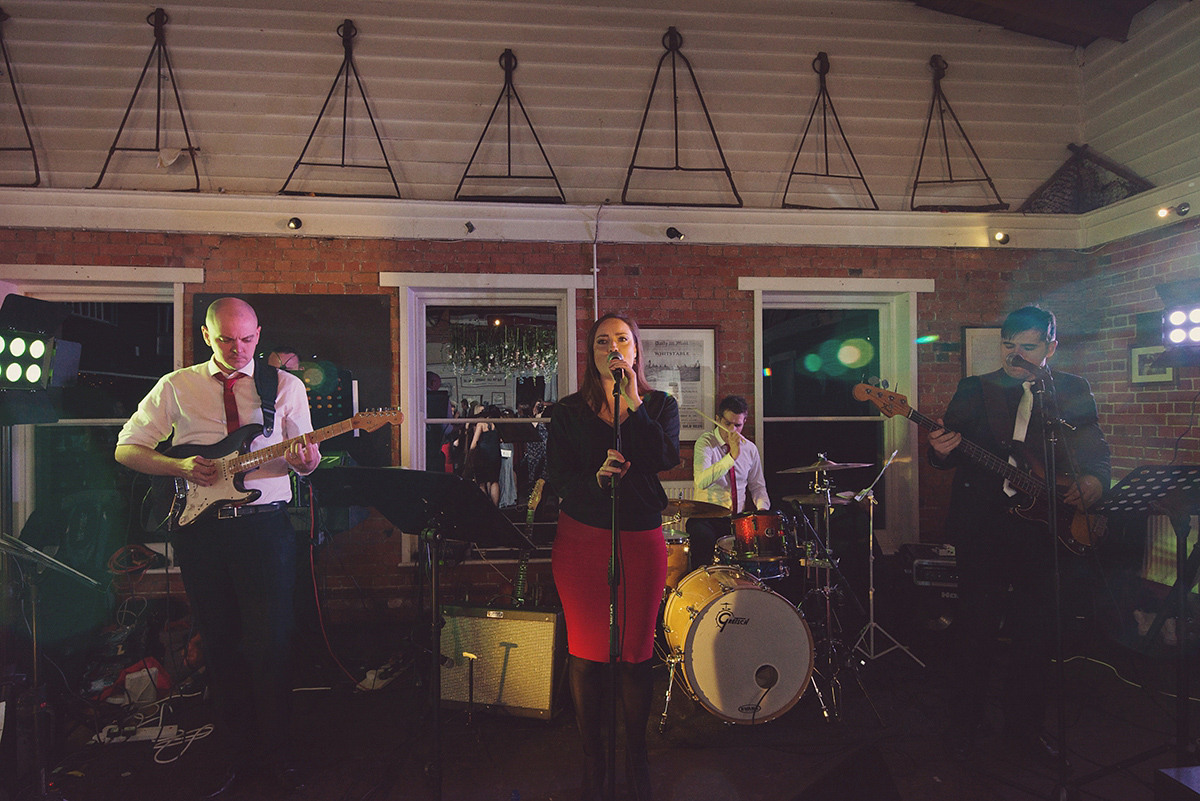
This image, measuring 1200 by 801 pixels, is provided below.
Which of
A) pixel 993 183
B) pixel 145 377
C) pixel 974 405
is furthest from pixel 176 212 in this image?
pixel 993 183

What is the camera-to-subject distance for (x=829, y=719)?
3525 mm

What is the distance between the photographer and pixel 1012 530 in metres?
3.07

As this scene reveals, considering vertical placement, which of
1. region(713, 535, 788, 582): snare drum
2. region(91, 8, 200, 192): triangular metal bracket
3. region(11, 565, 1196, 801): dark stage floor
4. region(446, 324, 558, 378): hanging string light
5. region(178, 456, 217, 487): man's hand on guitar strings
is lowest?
region(11, 565, 1196, 801): dark stage floor

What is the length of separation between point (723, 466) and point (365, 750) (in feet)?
8.81

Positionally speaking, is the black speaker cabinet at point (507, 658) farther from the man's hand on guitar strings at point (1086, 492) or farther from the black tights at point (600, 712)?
the man's hand on guitar strings at point (1086, 492)

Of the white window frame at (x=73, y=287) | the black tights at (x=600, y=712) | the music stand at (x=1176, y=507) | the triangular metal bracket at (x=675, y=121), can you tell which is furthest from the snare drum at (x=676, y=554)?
the white window frame at (x=73, y=287)

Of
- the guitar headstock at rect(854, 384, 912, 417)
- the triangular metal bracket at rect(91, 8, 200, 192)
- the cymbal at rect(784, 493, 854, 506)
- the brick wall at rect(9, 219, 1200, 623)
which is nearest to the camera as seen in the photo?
the guitar headstock at rect(854, 384, 912, 417)

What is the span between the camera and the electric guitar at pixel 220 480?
2.85 meters

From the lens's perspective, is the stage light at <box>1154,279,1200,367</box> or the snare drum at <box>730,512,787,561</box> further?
the snare drum at <box>730,512,787,561</box>

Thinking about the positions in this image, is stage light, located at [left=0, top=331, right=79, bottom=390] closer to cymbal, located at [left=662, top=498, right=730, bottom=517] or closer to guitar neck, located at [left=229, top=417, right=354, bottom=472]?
guitar neck, located at [left=229, top=417, right=354, bottom=472]

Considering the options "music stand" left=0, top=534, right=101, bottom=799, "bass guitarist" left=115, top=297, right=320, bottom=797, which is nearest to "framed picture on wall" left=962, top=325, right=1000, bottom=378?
"bass guitarist" left=115, top=297, right=320, bottom=797

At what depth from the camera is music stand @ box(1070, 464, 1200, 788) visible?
104 inches

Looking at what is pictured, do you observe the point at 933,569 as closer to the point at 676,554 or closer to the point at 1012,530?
the point at 1012,530

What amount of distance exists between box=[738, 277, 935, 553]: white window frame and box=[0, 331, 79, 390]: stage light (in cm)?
416
